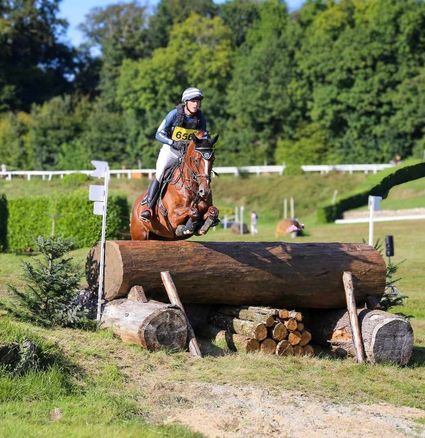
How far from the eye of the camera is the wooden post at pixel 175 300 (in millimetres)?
10320

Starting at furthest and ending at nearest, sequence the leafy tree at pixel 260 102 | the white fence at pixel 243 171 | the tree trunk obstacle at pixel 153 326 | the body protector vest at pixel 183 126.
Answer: the leafy tree at pixel 260 102 → the white fence at pixel 243 171 → the body protector vest at pixel 183 126 → the tree trunk obstacle at pixel 153 326

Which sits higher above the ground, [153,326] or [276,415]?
[153,326]

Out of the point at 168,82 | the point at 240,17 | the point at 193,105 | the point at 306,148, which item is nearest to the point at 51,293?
the point at 193,105

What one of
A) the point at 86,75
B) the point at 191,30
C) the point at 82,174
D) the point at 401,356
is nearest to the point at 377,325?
the point at 401,356

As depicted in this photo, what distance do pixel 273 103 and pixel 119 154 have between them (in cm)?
1406

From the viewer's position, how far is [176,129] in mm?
11773

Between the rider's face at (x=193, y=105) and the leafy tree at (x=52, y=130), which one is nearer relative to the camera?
the rider's face at (x=193, y=105)

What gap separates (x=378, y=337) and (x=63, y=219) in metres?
16.3

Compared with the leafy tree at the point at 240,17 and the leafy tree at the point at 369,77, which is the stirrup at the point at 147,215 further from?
the leafy tree at the point at 240,17

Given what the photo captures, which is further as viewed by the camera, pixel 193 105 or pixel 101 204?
pixel 101 204

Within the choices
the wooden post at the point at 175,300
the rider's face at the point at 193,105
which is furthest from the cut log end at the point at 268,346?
the rider's face at the point at 193,105

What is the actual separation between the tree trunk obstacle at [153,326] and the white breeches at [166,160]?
211 cm

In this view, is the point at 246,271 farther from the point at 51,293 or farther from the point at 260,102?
the point at 260,102

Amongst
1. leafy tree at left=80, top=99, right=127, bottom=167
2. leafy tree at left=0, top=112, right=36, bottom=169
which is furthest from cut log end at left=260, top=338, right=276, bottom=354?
leafy tree at left=0, top=112, right=36, bottom=169
